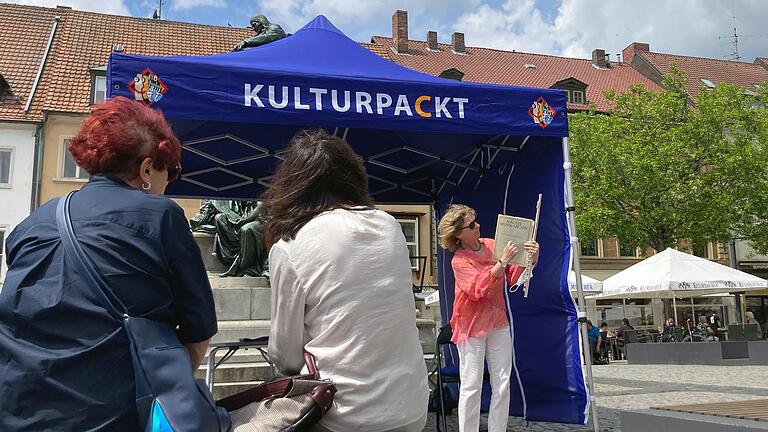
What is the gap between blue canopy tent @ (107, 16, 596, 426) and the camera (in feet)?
15.0

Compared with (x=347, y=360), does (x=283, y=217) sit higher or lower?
higher

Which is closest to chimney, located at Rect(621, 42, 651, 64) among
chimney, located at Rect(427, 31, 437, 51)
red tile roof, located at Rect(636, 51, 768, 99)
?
red tile roof, located at Rect(636, 51, 768, 99)

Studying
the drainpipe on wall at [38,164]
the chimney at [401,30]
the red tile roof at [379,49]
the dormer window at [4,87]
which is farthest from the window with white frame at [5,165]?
the chimney at [401,30]

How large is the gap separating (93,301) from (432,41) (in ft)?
124

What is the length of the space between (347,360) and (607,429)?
482 centimetres

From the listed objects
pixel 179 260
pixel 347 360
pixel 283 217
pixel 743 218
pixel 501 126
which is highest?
pixel 743 218

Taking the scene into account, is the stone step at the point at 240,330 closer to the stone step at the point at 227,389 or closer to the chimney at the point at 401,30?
the stone step at the point at 227,389

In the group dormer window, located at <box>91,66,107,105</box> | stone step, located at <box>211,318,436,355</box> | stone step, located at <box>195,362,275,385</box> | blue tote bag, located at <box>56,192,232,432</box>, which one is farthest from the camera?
dormer window, located at <box>91,66,107,105</box>

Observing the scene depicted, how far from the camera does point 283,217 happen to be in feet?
7.00

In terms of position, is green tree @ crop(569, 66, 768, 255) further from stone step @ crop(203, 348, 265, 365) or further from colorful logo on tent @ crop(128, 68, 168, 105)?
colorful logo on tent @ crop(128, 68, 168, 105)

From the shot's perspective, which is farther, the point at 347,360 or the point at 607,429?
the point at 607,429

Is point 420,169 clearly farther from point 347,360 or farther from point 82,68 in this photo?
point 82,68

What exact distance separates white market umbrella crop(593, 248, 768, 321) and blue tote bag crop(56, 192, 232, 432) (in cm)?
1503

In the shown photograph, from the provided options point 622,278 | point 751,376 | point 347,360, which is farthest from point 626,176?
point 347,360
